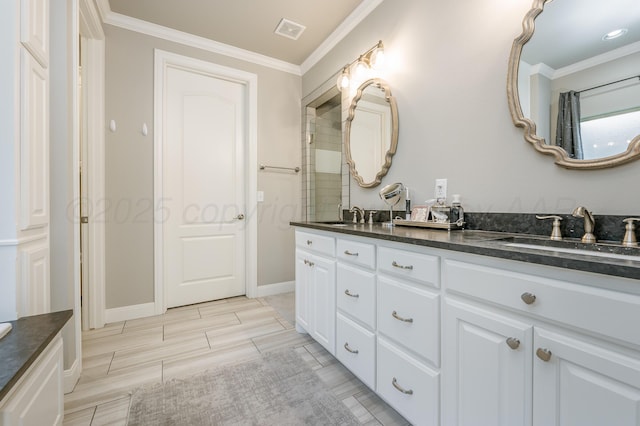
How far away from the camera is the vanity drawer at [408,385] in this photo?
42.6 inches

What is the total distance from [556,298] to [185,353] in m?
2.06

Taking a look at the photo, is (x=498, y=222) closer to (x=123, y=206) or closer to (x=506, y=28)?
(x=506, y=28)

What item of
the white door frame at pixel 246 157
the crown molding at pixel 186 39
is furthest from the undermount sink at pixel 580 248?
the crown molding at pixel 186 39

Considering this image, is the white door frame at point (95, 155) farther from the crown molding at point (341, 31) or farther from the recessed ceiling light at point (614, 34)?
the recessed ceiling light at point (614, 34)

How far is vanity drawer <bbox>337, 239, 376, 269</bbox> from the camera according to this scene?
4.51 ft

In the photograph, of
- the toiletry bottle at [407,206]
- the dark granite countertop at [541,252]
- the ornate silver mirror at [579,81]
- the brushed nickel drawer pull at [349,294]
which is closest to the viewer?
the dark granite countertop at [541,252]

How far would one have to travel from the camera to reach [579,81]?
117 cm

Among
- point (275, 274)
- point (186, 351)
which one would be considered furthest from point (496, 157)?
point (275, 274)

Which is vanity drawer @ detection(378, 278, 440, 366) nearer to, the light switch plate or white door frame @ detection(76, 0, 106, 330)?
the light switch plate

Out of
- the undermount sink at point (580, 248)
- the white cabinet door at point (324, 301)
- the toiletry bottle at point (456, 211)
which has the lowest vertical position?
the white cabinet door at point (324, 301)

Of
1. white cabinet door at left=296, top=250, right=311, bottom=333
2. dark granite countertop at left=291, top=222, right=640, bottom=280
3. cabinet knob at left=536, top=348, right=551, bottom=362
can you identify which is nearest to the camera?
dark granite countertop at left=291, top=222, right=640, bottom=280

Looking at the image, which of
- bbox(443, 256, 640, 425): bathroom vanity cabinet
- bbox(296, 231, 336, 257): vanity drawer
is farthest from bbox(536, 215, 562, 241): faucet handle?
bbox(296, 231, 336, 257): vanity drawer

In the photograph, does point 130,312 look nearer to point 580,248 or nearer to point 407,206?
point 407,206

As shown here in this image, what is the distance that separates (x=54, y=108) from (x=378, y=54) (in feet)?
6.75
